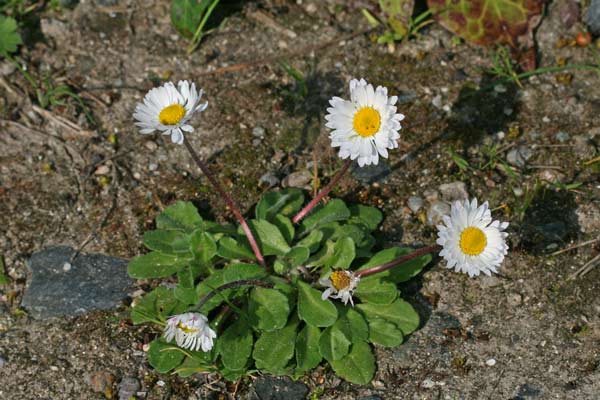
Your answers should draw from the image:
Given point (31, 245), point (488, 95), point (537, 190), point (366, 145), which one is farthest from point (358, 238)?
point (31, 245)

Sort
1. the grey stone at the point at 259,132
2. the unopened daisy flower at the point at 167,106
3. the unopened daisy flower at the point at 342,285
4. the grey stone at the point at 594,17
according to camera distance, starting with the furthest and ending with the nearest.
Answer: the grey stone at the point at 594,17
the grey stone at the point at 259,132
the unopened daisy flower at the point at 167,106
the unopened daisy flower at the point at 342,285

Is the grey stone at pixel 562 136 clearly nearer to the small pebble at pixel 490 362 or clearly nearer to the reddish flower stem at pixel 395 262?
the reddish flower stem at pixel 395 262

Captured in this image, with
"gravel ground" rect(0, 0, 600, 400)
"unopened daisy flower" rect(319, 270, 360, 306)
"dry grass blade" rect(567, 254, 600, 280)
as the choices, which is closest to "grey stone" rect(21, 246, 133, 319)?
"gravel ground" rect(0, 0, 600, 400)

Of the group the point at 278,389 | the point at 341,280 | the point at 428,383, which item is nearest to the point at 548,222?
the point at 428,383

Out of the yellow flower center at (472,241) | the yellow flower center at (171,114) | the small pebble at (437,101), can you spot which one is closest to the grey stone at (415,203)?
the small pebble at (437,101)

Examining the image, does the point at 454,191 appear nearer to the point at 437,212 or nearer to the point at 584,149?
the point at 437,212

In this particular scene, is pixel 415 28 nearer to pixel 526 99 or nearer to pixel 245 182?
pixel 526 99
